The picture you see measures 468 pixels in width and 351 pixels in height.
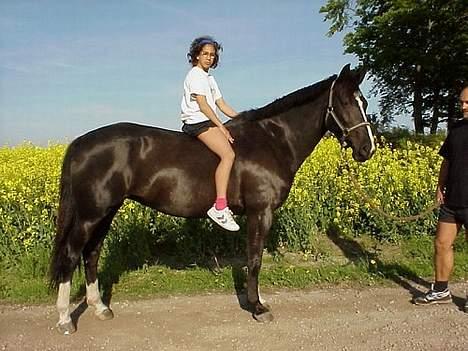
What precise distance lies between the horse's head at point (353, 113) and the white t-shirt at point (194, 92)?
1.28 meters

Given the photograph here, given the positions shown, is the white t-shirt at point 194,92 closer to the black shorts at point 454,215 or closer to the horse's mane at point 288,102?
the horse's mane at point 288,102

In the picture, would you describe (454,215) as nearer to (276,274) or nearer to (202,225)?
(276,274)

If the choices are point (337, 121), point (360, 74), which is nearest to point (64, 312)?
point (337, 121)

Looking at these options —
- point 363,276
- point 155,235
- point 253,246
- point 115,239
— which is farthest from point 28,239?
point 363,276

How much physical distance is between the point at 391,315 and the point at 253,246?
1539 millimetres

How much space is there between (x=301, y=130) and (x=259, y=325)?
6.69ft

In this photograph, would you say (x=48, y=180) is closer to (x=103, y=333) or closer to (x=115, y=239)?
(x=115, y=239)

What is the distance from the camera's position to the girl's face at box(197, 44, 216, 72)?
496cm

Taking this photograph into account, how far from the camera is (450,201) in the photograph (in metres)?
4.91

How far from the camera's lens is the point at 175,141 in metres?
5.08

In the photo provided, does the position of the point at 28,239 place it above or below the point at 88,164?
below

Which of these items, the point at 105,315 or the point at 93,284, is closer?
the point at 105,315

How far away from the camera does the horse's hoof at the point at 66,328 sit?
4629mm

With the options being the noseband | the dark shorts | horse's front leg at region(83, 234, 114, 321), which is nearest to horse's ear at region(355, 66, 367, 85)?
the noseband
